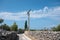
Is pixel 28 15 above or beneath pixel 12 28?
above

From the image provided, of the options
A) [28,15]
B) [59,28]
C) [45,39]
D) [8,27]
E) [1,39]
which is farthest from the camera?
[8,27]

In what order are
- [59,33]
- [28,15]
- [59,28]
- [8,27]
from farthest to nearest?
[8,27]
[28,15]
[59,28]
[59,33]

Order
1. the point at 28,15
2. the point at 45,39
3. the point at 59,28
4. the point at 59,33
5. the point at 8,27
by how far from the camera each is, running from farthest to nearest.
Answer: the point at 8,27 → the point at 28,15 → the point at 59,28 → the point at 45,39 → the point at 59,33

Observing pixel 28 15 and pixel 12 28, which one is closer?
pixel 28 15

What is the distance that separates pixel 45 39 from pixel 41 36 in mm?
1764

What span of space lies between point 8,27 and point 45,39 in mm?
52476

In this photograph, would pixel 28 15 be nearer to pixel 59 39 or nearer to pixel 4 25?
pixel 4 25

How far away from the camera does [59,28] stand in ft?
155

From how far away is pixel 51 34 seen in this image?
81.4ft

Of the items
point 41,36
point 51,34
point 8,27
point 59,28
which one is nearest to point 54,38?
point 51,34

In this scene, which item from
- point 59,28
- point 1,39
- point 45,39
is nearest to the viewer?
point 1,39

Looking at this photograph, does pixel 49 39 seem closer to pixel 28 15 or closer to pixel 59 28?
pixel 59 28

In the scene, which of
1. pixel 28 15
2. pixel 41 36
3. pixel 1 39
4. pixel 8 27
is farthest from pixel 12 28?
pixel 1 39

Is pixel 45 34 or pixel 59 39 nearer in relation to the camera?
pixel 59 39
